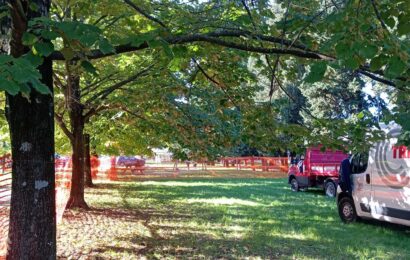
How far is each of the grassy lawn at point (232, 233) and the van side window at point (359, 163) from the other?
135 centimetres

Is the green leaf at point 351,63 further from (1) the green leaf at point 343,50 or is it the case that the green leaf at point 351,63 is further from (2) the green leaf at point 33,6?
(2) the green leaf at point 33,6

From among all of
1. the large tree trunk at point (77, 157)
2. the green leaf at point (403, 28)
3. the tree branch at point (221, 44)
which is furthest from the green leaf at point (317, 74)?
the large tree trunk at point (77, 157)

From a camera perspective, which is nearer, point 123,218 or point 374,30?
point 374,30

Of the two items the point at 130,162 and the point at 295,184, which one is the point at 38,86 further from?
the point at 130,162

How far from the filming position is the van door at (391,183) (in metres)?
9.33

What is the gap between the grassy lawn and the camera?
821 centimetres

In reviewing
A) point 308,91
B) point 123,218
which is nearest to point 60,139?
point 123,218

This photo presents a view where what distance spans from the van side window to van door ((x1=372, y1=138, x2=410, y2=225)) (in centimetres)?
42

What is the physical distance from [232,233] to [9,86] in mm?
8162

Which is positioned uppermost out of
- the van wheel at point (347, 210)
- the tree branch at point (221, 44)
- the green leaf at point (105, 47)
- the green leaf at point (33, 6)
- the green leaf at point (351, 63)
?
the green leaf at point (33, 6)

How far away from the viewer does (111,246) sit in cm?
869

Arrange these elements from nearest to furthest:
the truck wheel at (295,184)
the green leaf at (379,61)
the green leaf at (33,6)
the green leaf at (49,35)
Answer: the green leaf at (49,35) → the green leaf at (379,61) → the green leaf at (33,6) → the truck wheel at (295,184)

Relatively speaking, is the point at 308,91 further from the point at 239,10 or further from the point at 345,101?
the point at 239,10

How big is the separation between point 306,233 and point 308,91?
3209cm
